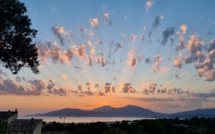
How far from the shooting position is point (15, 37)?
21.5m

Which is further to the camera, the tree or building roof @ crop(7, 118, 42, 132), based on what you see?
building roof @ crop(7, 118, 42, 132)

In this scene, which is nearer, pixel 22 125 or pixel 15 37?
pixel 15 37

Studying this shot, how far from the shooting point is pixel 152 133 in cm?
10106

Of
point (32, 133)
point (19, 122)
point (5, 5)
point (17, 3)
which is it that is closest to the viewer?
point (5, 5)

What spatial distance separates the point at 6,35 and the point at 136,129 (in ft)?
272

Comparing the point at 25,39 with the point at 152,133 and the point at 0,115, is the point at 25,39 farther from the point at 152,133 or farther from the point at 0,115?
the point at 152,133

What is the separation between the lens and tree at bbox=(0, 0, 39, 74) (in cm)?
2069

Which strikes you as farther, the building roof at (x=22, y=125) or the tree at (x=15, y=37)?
the building roof at (x=22, y=125)

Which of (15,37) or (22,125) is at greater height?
(15,37)

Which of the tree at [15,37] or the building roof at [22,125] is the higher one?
the tree at [15,37]

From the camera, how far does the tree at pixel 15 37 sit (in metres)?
20.7

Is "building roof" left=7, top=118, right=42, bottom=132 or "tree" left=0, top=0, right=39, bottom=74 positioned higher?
"tree" left=0, top=0, right=39, bottom=74

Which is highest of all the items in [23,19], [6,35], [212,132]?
[23,19]

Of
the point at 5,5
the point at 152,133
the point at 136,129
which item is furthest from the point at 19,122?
the point at 5,5
